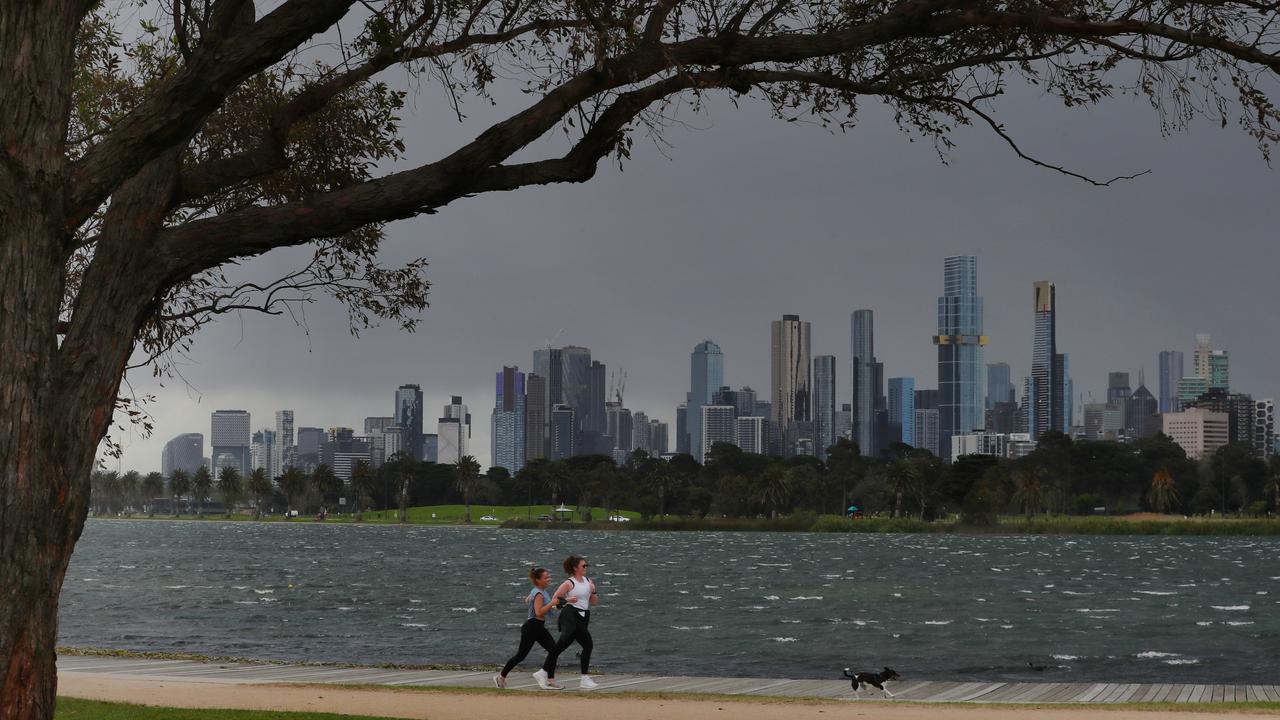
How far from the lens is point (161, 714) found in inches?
588

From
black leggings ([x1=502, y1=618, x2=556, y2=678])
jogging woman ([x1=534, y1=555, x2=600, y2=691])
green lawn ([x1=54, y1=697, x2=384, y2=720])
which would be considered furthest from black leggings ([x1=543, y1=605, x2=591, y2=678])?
green lawn ([x1=54, y1=697, x2=384, y2=720])

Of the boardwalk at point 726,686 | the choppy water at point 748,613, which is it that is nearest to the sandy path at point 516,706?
the boardwalk at point 726,686

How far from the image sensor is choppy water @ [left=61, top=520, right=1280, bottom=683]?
37.2 meters

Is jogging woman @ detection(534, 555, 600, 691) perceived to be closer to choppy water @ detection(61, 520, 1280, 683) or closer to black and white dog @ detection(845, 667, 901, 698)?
black and white dog @ detection(845, 667, 901, 698)

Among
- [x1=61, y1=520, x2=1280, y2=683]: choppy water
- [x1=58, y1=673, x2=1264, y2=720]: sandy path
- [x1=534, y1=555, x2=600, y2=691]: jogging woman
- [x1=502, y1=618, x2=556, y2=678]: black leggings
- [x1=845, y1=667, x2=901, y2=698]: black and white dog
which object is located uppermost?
[x1=534, y1=555, x2=600, y2=691]: jogging woman

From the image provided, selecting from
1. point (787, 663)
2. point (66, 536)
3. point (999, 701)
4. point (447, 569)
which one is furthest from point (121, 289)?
point (447, 569)

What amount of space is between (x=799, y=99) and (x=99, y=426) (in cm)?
827

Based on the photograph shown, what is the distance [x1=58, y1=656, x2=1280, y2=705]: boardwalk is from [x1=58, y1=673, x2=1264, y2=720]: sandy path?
136 centimetres

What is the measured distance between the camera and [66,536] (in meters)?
9.84

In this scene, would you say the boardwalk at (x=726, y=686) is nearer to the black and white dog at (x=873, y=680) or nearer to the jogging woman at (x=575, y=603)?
the black and white dog at (x=873, y=680)

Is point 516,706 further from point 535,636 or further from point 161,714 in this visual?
point 161,714

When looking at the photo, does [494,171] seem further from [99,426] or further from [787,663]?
[787,663]

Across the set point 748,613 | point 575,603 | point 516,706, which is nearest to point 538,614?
point 575,603

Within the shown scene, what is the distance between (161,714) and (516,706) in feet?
14.1
